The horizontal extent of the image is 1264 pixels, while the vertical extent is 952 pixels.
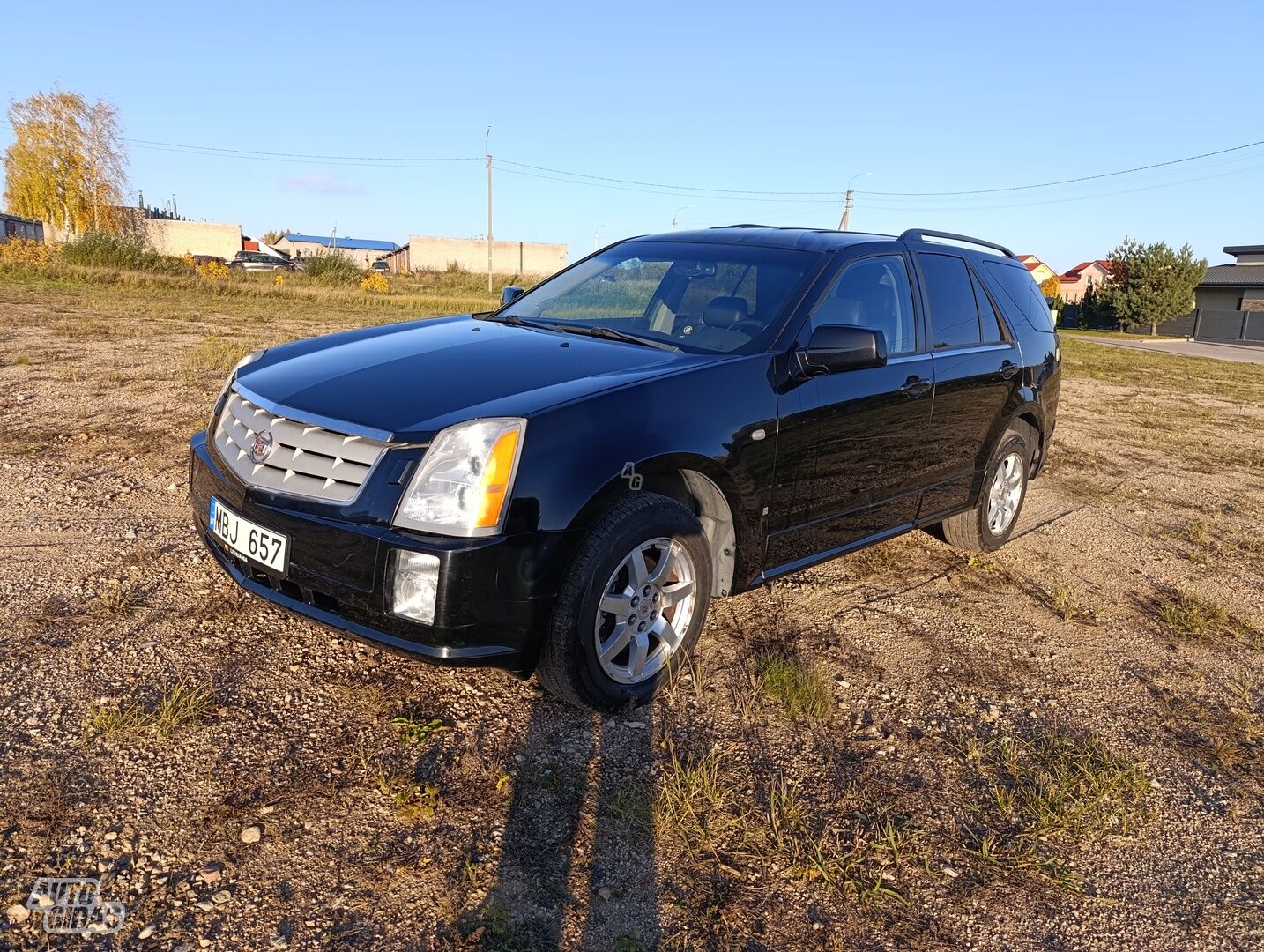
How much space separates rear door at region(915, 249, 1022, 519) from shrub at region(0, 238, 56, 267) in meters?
30.3

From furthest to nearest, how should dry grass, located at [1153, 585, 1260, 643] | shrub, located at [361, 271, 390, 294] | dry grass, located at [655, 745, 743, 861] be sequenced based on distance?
shrub, located at [361, 271, 390, 294] → dry grass, located at [1153, 585, 1260, 643] → dry grass, located at [655, 745, 743, 861]

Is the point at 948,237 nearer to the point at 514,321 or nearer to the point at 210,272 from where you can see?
the point at 514,321

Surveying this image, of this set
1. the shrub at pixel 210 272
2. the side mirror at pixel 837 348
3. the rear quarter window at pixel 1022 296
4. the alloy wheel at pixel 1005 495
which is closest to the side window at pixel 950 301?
the rear quarter window at pixel 1022 296

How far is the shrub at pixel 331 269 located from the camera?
114 ft

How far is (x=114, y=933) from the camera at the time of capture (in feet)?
6.67

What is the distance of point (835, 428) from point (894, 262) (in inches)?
44.1

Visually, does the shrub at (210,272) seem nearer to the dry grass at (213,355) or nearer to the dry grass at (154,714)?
the dry grass at (213,355)

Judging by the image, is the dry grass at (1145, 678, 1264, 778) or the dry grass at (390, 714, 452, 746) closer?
the dry grass at (390, 714, 452, 746)

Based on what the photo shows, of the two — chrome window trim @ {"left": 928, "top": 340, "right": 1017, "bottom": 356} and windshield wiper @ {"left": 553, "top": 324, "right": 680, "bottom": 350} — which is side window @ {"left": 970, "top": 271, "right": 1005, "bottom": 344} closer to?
chrome window trim @ {"left": 928, "top": 340, "right": 1017, "bottom": 356}

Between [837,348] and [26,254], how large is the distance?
33548 mm

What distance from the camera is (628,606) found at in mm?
3123

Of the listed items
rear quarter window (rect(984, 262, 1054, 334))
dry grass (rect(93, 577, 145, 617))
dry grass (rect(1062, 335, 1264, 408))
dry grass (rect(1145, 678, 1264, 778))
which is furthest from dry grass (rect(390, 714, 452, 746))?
dry grass (rect(1062, 335, 1264, 408))

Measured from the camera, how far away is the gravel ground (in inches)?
88.2

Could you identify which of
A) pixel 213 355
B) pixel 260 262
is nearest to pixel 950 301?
pixel 213 355
